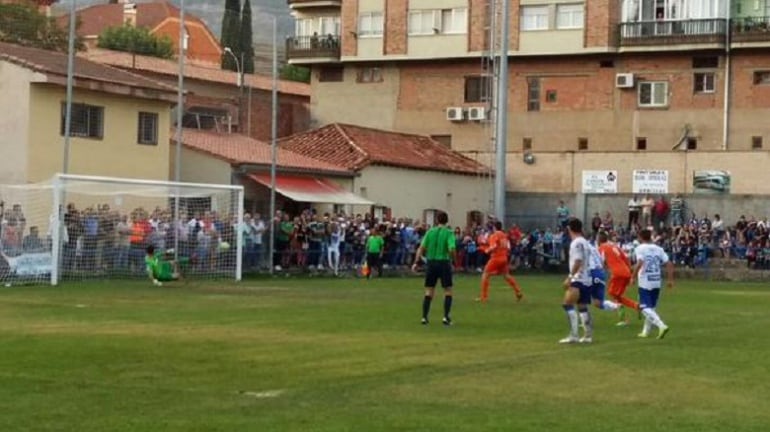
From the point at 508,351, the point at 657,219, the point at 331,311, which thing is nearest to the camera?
the point at 508,351

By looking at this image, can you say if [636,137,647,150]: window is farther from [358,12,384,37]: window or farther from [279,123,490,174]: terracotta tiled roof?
[358,12,384,37]: window

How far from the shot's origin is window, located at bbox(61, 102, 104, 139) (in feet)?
160

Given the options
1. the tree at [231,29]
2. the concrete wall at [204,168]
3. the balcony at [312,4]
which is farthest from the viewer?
the tree at [231,29]

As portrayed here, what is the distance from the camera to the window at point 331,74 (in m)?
78.6

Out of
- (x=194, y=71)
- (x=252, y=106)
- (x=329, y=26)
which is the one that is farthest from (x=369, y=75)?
(x=194, y=71)

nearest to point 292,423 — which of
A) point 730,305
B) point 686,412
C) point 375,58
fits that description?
point 686,412

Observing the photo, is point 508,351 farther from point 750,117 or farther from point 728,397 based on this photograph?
point 750,117

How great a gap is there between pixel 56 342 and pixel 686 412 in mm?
9835

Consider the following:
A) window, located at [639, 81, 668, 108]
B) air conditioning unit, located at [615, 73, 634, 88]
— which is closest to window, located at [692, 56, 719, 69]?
window, located at [639, 81, 668, 108]

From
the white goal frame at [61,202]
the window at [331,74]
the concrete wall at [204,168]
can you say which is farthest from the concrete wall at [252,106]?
Answer: the white goal frame at [61,202]

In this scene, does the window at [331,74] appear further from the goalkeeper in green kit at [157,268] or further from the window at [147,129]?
the goalkeeper in green kit at [157,268]

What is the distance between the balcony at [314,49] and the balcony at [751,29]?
2097cm

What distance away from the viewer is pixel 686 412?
47.9 feet

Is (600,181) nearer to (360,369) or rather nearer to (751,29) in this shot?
(751,29)
